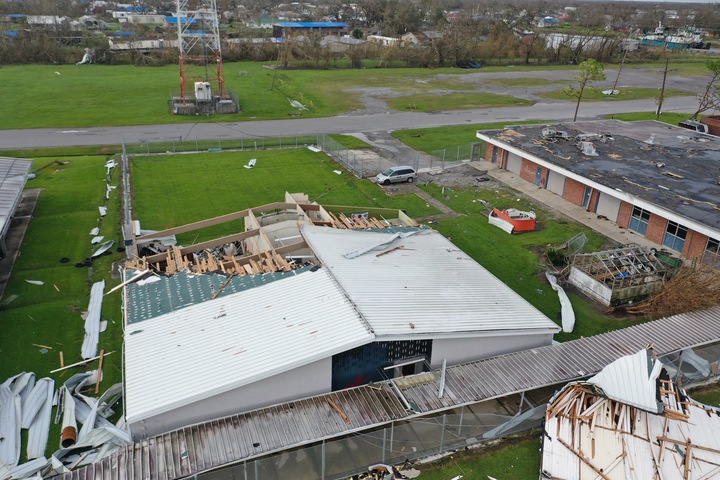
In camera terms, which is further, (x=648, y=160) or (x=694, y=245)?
(x=648, y=160)

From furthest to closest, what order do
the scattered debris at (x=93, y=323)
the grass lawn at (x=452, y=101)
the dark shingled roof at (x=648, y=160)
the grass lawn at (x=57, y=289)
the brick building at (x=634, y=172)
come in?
the grass lawn at (x=452, y=101) → the dark shingled roof at (x=648, y=160) → the brick building at (x=634, y=172) → the scattered debris at (x=93, y=323) → the grass lawn at (x=57, y=289)

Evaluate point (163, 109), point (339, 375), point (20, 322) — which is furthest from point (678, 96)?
point (20, 322)

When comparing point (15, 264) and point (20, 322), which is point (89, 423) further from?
point (15, 264)

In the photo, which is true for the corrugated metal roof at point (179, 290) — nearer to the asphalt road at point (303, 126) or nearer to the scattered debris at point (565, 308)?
the scattered debris at point (565, 308)

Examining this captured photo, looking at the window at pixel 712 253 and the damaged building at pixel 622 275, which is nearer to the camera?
the damaged building at pixel 622 275

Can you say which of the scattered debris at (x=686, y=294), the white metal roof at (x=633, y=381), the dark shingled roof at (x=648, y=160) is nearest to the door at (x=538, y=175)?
the dark shingled roof at (x=648, y=160)

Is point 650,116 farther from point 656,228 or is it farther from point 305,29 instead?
point 305,29

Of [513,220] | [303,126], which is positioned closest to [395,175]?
[513,220]
